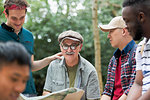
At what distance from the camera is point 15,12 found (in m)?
3.19

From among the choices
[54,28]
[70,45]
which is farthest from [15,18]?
[54,28]

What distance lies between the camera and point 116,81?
3.51 metres

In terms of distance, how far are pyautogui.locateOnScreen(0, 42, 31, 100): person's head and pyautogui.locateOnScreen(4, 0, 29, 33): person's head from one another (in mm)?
2055

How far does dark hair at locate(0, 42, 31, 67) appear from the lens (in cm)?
118

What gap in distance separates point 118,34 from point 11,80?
8.66ft

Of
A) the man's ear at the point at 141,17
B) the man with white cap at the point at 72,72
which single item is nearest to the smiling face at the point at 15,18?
the man with white cap at the point at 72,72

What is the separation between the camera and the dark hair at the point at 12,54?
3.86 feet

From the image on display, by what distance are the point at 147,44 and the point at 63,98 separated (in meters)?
0.89

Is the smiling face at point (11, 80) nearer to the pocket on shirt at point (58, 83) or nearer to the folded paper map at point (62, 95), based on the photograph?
the folded paper map at point (62, 95)

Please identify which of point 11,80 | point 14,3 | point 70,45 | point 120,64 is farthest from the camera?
point 70,45

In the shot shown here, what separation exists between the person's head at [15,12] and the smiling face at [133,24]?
1458mm

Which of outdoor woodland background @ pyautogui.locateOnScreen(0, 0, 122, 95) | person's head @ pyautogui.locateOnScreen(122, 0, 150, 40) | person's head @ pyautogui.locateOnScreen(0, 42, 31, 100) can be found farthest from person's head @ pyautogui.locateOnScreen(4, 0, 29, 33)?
outdoor woodland background @ pyautogui.locateOnScreen(0, 0, 122, 95)

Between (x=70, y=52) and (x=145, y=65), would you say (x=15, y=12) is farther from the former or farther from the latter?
(x=145, y=65)

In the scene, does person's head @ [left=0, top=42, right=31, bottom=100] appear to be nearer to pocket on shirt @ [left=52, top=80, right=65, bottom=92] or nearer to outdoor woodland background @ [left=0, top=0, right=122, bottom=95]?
pocket on shirt @ [left=52, top=80, right=65, bottom=92]
